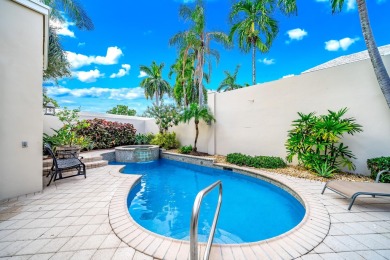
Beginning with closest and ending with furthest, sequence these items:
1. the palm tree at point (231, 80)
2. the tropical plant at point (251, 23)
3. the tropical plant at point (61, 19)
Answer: the tropical plant at point (61, 19), the tropical plant at point (251, 23), the palm tree at point (231, 80)

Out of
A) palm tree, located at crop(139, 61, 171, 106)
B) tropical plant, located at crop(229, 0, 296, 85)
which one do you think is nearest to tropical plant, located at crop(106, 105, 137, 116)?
palm tree, located at crop(139, 61, 171, 106)

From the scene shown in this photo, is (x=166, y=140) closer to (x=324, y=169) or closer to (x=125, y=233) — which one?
(x=324, y=169)

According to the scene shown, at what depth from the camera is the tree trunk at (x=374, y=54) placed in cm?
507

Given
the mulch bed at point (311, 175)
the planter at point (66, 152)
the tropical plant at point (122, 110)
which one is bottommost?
the mulch bed at point (311, 175)

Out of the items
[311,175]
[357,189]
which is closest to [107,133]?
[311,175]

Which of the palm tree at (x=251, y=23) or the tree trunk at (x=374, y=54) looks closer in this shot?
the tree trunk at (x=374, y=54)

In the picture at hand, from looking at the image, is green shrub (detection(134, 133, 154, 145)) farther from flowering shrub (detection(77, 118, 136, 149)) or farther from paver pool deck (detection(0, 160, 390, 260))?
paver pool deck (detection(0, 160, 390, 260))

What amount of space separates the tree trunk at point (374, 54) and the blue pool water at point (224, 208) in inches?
174

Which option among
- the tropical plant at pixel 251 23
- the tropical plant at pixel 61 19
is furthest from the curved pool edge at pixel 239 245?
the tropical plant at pixel 61 19

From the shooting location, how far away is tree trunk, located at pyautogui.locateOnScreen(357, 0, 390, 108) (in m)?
5.07

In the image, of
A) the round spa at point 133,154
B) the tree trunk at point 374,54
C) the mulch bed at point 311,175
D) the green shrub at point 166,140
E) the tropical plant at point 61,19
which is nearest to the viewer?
the tree trunk at point 374,54

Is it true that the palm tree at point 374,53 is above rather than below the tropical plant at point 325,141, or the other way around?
above

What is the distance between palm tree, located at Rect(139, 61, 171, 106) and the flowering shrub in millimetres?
12645

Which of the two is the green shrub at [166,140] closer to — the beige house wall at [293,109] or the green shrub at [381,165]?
the beige house wall at [293,109]
